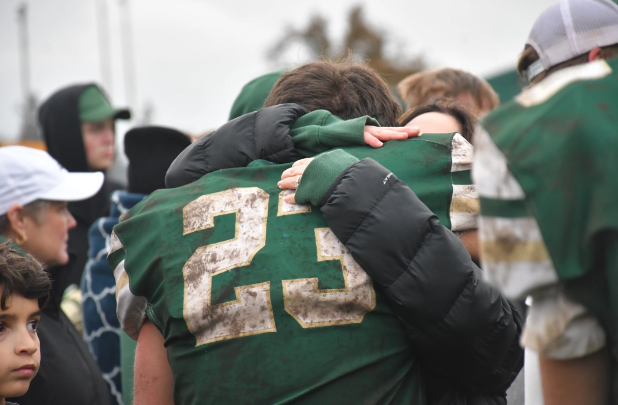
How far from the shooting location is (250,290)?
1559 mm

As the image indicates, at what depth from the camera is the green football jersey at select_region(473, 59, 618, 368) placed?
1.00 meters

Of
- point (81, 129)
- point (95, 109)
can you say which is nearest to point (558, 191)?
point (81, 129)

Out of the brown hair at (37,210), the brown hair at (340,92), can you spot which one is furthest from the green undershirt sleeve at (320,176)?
the brown hair at (37,210)

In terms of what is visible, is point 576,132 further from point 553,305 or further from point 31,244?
point 31,244

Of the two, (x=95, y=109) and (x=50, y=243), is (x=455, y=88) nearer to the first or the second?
(x=50, y=243)

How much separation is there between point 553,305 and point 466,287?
409mm

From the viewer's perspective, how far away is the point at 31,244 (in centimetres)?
272

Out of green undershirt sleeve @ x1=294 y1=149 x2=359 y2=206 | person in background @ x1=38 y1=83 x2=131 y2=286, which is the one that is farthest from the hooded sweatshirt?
green undershirt sleeve @ x1=294 y1=149 x2=359 y2=206

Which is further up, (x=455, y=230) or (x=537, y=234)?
(x=537, y=234)

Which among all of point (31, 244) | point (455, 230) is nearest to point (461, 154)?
point (455, 230)

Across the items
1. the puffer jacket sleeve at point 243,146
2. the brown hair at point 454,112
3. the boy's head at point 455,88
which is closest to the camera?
the puffer jacket sleeve at point 243,146

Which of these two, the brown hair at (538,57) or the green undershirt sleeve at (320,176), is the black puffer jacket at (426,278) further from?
the brown hair at (538,57)

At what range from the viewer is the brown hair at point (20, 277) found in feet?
6.80

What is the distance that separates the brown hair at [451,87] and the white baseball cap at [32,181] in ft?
5.87
